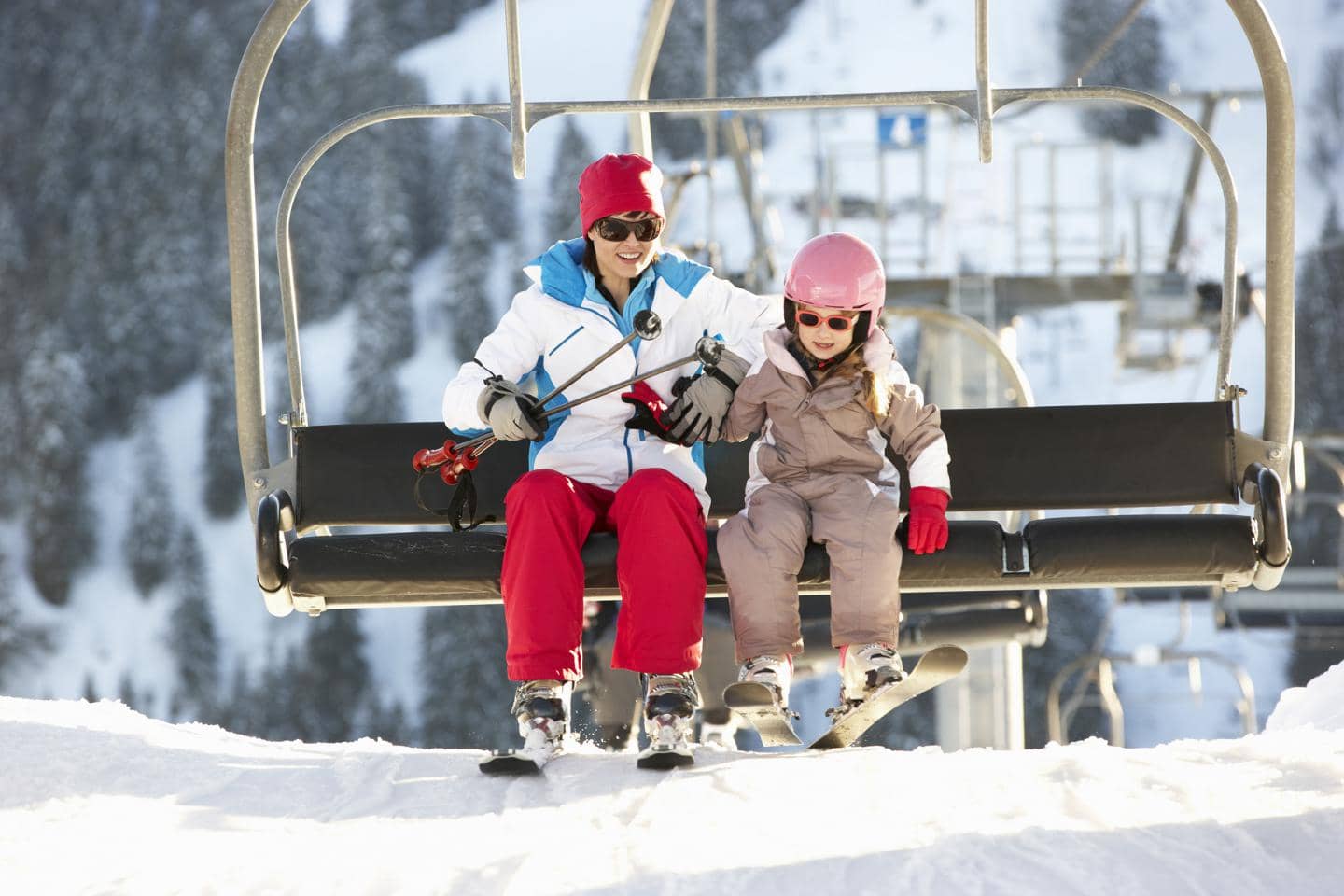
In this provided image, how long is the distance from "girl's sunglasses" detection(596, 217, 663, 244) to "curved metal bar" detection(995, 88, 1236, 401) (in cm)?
65

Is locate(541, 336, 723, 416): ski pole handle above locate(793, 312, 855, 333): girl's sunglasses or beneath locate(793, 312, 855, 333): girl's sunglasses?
beneath

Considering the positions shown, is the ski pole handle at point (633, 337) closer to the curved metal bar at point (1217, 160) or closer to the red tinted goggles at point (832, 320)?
the red tinted goggles at point (832, 320)

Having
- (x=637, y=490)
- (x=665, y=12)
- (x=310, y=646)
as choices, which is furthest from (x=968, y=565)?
(x=310, y=646)

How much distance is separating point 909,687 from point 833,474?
43 centimetres

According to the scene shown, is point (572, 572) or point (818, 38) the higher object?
point (818, 38)

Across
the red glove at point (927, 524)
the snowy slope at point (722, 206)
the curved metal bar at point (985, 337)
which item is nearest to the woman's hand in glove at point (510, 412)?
the red glove at point (927, 524)

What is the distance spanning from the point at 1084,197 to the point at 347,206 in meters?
22.5

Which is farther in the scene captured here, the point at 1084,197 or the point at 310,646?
the point at 1084,197

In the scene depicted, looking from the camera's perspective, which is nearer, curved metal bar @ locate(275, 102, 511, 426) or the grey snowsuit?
the grey snowsuit

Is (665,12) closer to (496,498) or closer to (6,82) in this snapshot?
(496,498)

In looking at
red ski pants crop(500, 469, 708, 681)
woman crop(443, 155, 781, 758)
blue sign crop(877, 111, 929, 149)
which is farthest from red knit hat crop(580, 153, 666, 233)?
blue sign crop(877, 111, 929, 149)

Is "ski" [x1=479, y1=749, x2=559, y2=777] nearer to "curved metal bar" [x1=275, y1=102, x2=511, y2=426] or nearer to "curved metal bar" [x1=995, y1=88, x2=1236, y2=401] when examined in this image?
"curved metal bar" [x1=275, y1=102, x2=511, y2=426]

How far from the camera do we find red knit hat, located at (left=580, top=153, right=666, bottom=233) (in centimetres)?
261

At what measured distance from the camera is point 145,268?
51156mm
